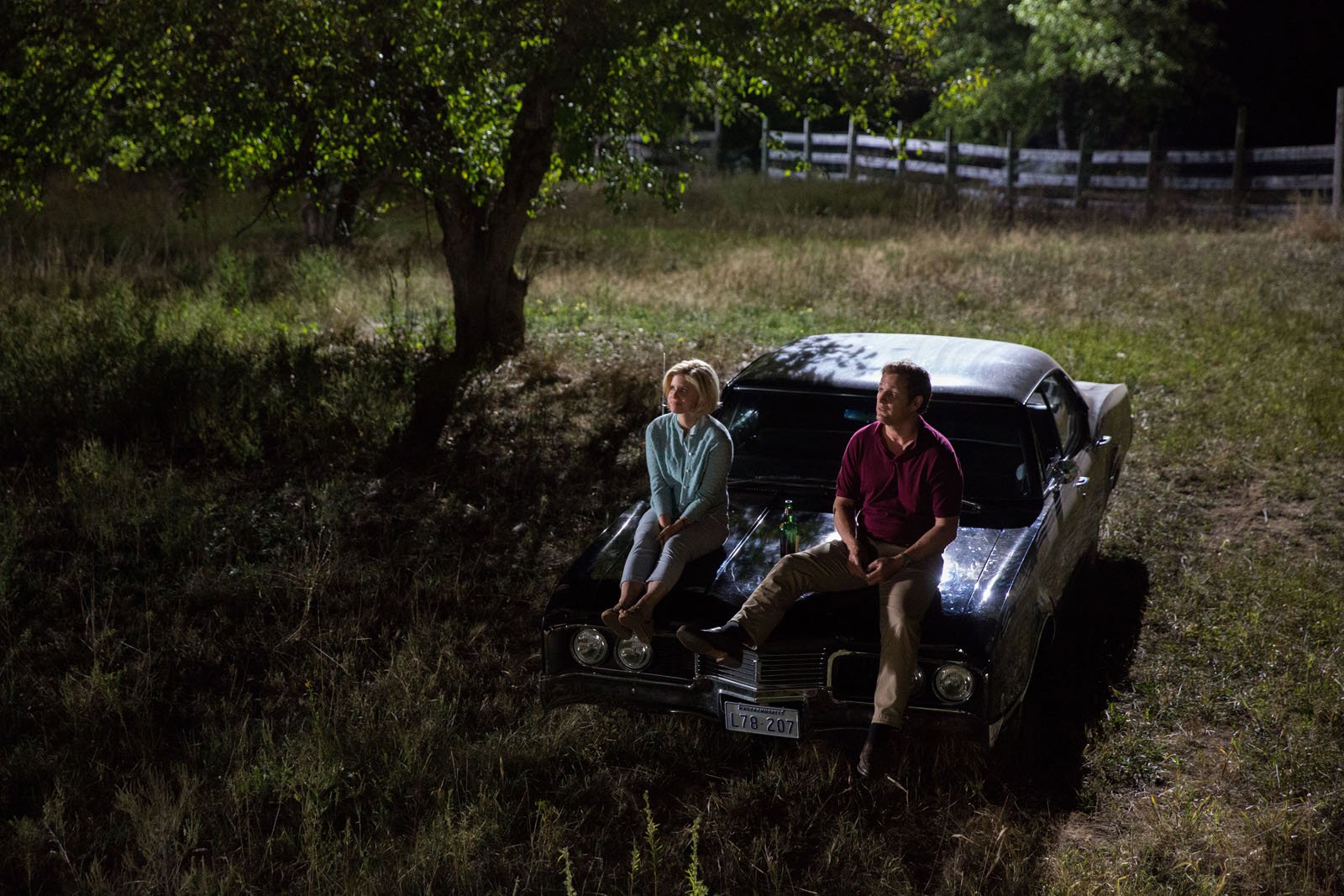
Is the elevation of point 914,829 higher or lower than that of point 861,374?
lower

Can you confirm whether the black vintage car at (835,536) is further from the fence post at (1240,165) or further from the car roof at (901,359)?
the fence post at (1240,165)

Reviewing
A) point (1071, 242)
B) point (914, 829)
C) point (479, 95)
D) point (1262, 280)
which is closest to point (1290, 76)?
point (1071, 242)

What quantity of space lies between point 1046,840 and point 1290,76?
90.1 ft

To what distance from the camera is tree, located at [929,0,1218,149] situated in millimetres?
25047

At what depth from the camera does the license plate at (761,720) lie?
4.69m

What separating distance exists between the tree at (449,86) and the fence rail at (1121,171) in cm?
968

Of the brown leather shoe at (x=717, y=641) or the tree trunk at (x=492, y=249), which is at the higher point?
the tree trunk at (x=492, y=249)

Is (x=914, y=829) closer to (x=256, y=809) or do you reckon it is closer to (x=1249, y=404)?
(x=256, y=809)

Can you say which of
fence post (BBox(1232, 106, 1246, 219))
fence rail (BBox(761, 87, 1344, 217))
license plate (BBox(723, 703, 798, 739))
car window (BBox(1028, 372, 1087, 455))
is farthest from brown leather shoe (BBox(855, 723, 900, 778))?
fence post (BBox(1232, 106, 1246, 219))

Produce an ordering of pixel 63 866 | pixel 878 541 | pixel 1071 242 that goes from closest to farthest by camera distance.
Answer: pixel 63 866 < pixel 878 541 < pixel 1071 242

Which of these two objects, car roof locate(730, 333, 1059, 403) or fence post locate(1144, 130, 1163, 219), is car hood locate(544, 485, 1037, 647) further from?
fence post locate(1144, 130, 1163, 219)

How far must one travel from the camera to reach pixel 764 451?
5.95 metres

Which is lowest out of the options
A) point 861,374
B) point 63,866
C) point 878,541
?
point 63,866

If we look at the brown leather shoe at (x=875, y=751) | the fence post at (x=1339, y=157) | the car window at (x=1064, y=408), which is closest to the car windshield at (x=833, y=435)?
the car window at (x=1064, y=408)
